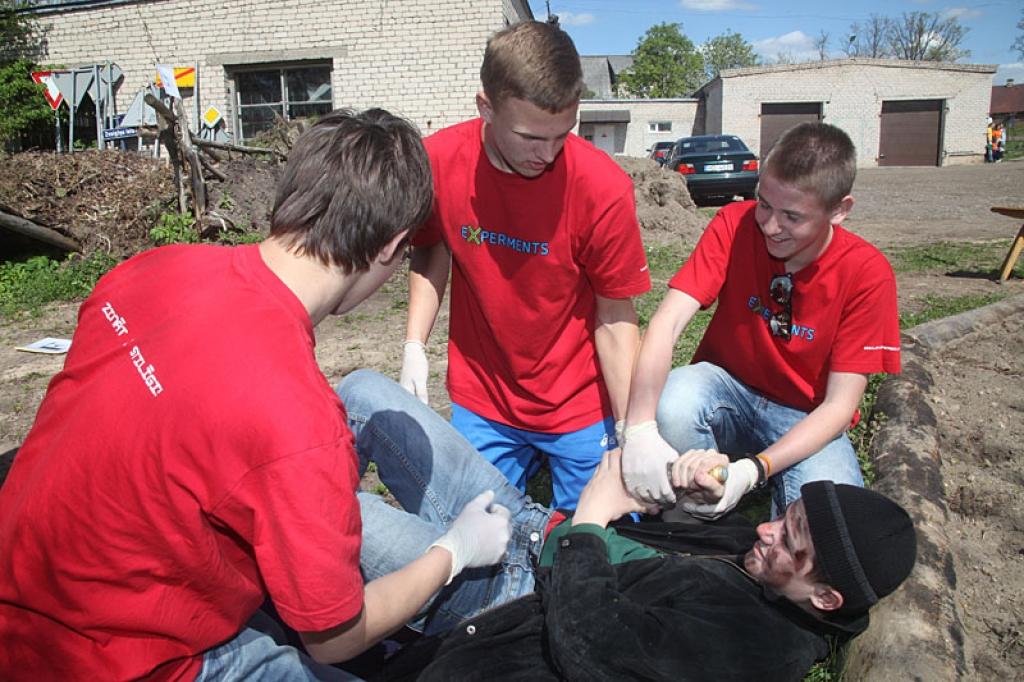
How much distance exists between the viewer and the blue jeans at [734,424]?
8.09 feet

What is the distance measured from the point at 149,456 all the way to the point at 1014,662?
7.23ft

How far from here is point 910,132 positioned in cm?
3161

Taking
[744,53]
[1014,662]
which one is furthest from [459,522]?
[744,53]

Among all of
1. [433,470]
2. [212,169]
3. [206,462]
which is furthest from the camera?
[212,169]

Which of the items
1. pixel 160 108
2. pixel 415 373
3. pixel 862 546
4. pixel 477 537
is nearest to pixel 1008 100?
pixel 160 108

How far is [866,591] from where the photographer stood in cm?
172

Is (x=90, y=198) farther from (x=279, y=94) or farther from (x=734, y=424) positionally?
(x=734, y=424)

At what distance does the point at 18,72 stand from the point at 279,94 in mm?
4814

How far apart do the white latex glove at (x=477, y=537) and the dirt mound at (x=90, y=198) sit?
285 inches

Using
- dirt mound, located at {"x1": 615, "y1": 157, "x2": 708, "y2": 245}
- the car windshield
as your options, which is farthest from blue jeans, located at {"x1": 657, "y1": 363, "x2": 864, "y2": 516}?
the car windshield

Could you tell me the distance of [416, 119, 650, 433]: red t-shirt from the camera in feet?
8.00

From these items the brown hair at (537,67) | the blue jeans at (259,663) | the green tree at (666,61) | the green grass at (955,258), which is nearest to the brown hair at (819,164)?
the brown hair at (537,67)

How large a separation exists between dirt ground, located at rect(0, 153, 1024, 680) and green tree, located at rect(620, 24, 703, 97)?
50.9m

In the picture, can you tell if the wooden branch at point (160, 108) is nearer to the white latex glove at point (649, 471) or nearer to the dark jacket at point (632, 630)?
the white latex glove at point (649, 471)
